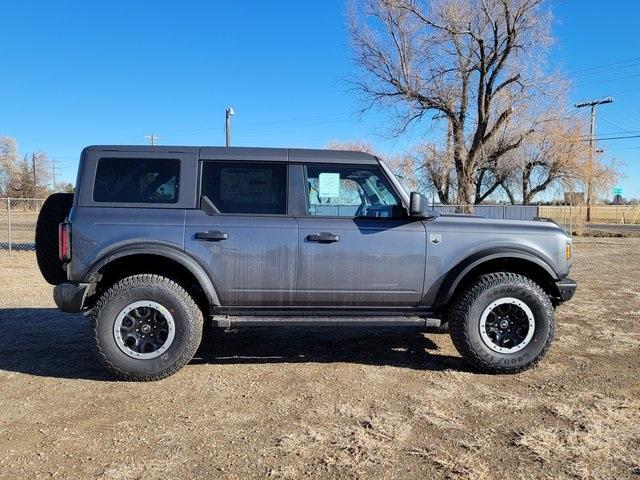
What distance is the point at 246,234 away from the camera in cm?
453

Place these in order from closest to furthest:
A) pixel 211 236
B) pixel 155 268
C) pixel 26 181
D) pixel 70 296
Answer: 1. pixel 70 296
2. pixel 211 236
3. pixel 155 268
4. pixel 26 181

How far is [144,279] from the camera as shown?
4508 millimetres

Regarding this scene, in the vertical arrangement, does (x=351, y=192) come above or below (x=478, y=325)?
above

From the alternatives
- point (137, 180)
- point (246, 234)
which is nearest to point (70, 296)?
point (137, 180)

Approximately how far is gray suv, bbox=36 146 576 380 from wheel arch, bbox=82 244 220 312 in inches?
0.4

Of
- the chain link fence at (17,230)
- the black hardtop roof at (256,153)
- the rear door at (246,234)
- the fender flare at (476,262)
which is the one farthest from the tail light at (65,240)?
the chain link fence at (17,230)

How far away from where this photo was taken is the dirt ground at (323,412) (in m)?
3.09

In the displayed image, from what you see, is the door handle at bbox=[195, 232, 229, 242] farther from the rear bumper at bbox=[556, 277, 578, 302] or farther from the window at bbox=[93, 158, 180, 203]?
the rear bumper at bbox=[556, 277, 578, 302]

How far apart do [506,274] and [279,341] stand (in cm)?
257

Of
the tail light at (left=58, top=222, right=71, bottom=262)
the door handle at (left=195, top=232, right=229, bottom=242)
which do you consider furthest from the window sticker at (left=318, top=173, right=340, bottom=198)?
the tail light at (left=58, top=222, right=71, bottom=262)

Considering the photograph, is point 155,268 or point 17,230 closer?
point 155,268

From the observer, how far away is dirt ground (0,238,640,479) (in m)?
3.09

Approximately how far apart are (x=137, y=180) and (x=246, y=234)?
111 centimetres

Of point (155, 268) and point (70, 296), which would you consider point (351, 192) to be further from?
point (70, 296)
